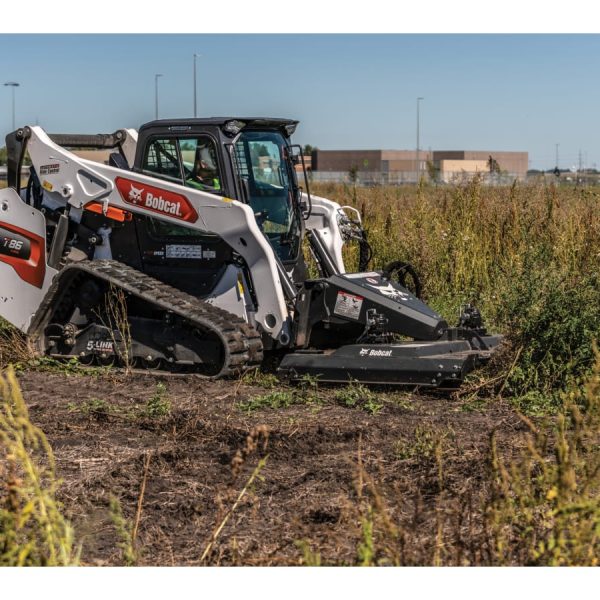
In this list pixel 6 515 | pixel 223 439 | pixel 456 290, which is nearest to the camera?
pixel 6 515

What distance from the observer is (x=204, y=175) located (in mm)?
8969

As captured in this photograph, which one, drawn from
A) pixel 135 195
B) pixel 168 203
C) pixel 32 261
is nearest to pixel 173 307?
pixel 168 203

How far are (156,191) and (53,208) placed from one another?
1.34m

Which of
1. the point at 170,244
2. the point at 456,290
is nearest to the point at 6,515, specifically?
the point at 170,244

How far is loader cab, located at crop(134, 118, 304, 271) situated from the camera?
880cm

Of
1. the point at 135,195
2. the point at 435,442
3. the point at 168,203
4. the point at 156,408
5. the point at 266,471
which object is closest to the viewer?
the point at 435,442

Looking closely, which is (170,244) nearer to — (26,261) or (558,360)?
(26,261)

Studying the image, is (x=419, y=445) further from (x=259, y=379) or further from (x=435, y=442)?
(x=259, y=379)

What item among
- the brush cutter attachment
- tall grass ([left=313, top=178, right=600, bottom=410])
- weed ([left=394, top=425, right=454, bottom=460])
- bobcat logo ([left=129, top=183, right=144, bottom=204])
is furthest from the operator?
weed ([left=394, top=425, right=454, bottom=460])

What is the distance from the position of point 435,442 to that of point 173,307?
12.8ft

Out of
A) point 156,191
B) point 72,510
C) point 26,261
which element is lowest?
point 72,510

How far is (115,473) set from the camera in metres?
5.87

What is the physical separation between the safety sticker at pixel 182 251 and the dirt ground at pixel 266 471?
116 centimetres

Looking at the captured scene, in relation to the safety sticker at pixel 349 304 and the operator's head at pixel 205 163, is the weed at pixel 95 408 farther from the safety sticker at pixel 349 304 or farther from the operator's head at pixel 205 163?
the operator's head at pixel 205 163
